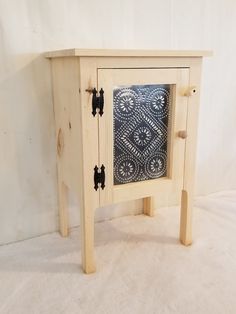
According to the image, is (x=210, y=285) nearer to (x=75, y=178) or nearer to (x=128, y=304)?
(x=128, y=304)

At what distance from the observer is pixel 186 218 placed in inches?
45.2

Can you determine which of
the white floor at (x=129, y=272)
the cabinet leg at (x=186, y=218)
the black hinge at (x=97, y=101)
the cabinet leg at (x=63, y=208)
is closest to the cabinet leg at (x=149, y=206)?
the white floor at (x=129, y=272)

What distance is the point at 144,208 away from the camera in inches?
55.4

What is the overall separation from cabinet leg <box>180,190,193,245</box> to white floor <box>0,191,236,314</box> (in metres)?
0.03

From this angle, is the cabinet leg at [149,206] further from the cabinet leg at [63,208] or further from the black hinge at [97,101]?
the black hinge at [97,101]

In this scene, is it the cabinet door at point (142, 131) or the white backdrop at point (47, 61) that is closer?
the cabinet door at point (142, 131)

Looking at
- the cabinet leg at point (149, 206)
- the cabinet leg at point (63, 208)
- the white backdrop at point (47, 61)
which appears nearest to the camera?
the white backdrop at point (47, 61)

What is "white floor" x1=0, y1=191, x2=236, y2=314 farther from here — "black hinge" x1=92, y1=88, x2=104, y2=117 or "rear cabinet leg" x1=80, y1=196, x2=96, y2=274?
"black hinge" x1=92, y1=88, x2=104, y2=117

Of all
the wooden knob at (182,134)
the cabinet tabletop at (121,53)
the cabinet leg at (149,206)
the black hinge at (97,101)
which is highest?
the cabinet tabletop at (121,53)

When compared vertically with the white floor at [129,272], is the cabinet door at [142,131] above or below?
above

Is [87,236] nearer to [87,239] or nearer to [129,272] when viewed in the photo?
[87,239]

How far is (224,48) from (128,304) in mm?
1106

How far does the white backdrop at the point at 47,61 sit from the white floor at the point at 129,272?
0.13 metres

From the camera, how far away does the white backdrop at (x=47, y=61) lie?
106cm
